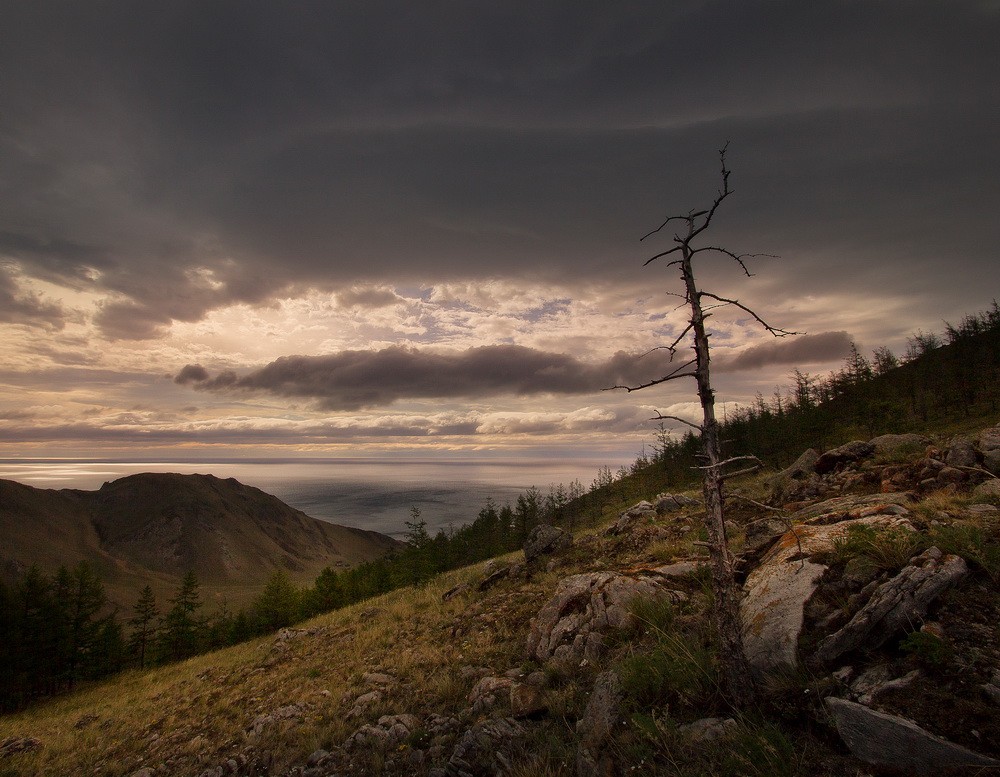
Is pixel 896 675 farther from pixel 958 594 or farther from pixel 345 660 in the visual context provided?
pixel 345 660

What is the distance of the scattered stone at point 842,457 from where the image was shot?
658 inches

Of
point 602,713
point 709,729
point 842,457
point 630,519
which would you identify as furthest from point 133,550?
point 709,729

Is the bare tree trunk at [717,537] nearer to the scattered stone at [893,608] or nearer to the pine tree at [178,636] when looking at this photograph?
the scattered stone at [893,608]

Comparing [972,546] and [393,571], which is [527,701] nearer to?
[972,546]

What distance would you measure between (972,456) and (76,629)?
61.9m

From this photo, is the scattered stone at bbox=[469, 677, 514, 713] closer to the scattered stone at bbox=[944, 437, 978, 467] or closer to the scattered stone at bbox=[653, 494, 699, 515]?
the scattered stone at bbox=[944, 437, 978, 467]

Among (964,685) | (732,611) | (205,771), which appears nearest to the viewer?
(964,685)

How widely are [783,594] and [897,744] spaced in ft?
8.68

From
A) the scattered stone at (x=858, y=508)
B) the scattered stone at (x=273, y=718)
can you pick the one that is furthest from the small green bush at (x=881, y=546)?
the scattered stone at (x=273, y=718)

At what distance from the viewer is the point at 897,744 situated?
11.2 feet

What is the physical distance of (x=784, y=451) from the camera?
2511 inches

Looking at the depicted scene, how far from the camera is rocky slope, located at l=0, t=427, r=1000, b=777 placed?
12.7 ft

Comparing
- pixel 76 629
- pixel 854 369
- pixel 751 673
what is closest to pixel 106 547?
pixel 76 629

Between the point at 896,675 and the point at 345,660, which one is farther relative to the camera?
the point at 345,660
